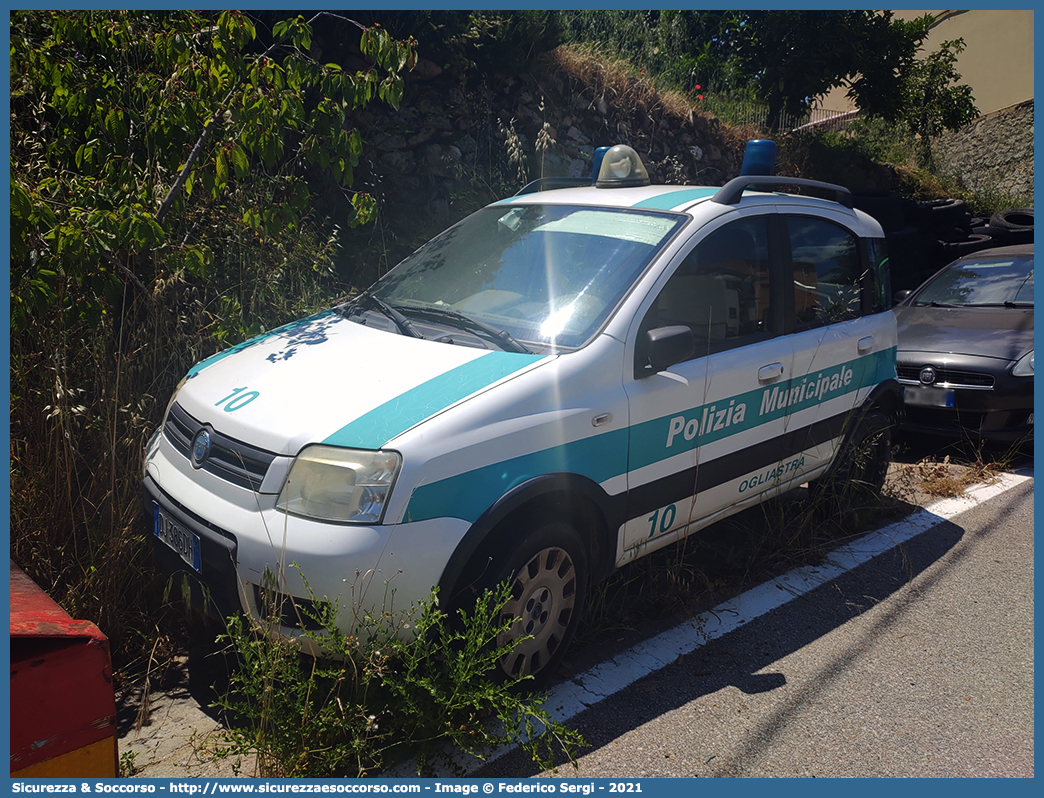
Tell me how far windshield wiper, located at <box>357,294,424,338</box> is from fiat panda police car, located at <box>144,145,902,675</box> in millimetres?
18

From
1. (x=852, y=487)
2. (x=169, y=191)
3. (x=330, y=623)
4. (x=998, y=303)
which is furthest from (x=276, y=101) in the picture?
(x=998, y=303)

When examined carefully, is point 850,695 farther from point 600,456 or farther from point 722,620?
point 600,456

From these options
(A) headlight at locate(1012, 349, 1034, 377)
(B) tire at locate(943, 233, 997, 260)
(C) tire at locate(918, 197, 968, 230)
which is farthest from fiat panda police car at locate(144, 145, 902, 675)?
(C) tire at locate(918, 197, 968, 230)

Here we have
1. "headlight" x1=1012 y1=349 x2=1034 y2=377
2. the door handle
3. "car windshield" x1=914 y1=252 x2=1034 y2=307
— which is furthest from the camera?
"car windshield" x1=914 y1=252 x2=1034 y2=307

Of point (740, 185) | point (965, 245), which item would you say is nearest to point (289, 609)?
point (740, 185)

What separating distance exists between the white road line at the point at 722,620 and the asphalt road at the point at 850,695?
1.9 inches

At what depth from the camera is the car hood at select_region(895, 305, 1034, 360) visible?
19.9 feet

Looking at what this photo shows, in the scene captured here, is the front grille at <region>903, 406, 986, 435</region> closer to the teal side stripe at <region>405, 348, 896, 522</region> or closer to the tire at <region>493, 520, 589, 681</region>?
the teal side stripe at <region>405, 348, 896, 522</region>

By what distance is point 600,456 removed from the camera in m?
3.03

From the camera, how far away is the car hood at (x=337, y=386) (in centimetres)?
267

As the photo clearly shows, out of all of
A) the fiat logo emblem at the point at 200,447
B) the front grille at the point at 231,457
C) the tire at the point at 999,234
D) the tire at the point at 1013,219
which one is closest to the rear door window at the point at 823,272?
the front grille at the point at 231,457

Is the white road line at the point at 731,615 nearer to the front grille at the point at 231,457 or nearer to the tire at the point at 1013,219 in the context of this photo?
the front grille at the point at 231,457

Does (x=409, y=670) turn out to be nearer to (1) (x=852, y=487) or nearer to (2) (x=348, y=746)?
(2) (x=348, y=746)

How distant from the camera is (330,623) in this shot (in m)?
2.44
